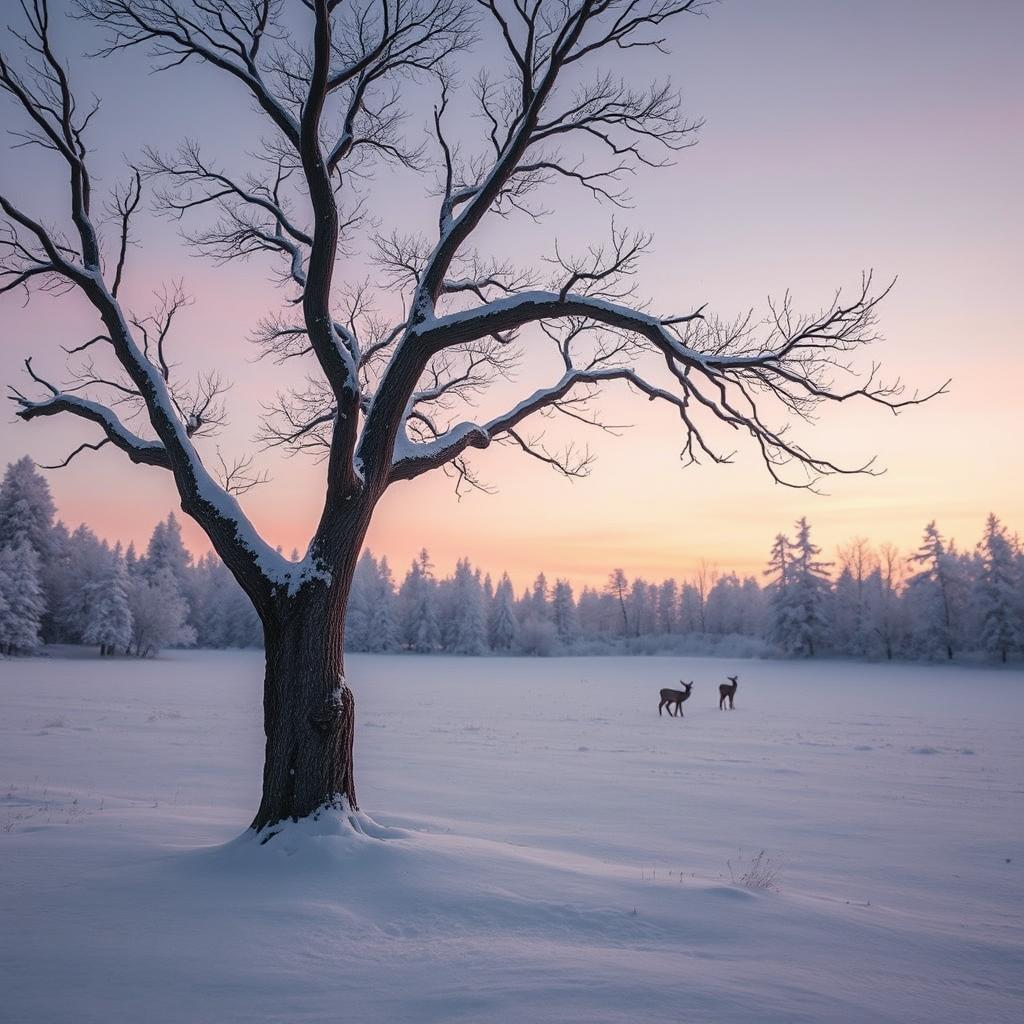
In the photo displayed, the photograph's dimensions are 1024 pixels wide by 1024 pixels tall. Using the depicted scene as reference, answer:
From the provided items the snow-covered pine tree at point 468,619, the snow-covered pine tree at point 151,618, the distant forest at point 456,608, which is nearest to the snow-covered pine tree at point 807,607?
the distant forest at point 456,608

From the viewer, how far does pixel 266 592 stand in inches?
257

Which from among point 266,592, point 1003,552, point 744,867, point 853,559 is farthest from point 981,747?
point 853,559

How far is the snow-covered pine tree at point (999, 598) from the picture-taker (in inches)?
2186

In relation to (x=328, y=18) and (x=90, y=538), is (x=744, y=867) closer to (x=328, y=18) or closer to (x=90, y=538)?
(x=328, y=18)

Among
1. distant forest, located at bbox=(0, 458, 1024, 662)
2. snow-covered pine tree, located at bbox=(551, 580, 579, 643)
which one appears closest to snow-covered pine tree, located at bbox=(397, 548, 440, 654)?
distant forest, located at bbox=(0, 458, 1024, 662)

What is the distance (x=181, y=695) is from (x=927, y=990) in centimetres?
3052

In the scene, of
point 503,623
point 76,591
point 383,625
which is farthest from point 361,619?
point 76,591

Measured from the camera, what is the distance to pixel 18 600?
52250mm

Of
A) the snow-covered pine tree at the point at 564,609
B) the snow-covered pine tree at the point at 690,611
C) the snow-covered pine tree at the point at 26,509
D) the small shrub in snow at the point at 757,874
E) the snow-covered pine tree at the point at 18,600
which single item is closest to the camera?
the small shrub in snow at the point at 757,874

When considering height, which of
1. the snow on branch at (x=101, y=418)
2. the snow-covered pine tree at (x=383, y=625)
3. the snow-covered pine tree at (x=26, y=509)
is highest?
the snow-covered pine tree at (x=26, y=509)

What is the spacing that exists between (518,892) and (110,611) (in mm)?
68287

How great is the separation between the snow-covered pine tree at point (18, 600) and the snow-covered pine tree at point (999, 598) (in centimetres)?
7818

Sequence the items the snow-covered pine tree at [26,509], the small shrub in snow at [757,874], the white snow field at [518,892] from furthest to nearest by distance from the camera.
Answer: the snow-covered pine tree at [26,509]
the small shrub in snow at [757,874]
the white snow field at [518,892]

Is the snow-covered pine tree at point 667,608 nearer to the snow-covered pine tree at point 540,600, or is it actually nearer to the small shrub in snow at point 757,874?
the snow-covered pine tree at point 540,600
